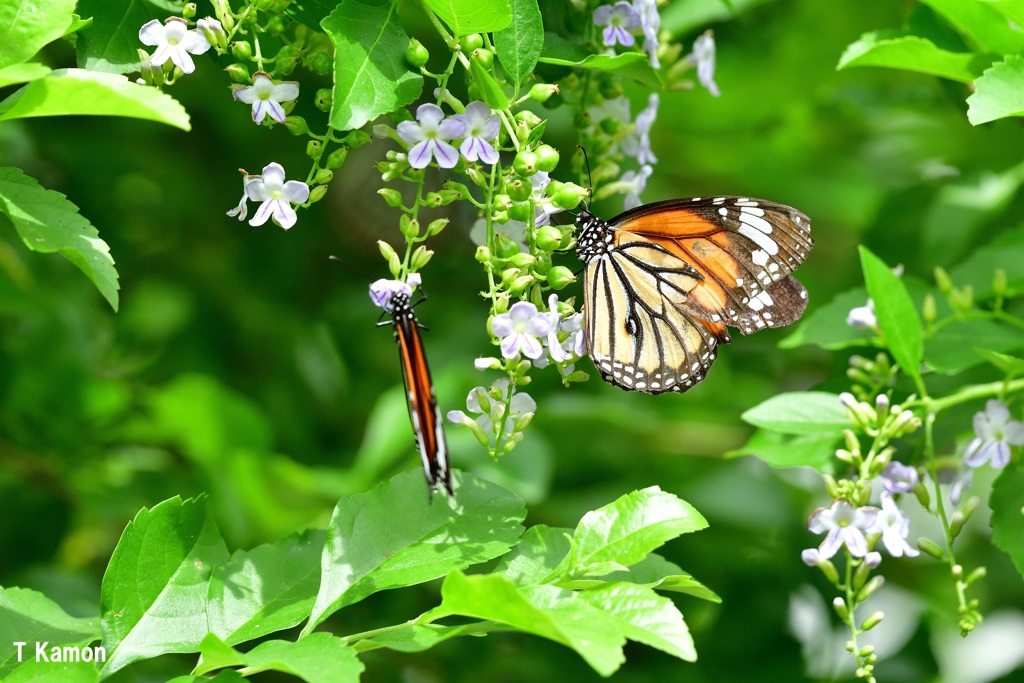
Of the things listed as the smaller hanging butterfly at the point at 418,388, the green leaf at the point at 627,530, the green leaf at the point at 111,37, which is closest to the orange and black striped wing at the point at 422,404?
the smaller hanging butterfly at the point at 418,388

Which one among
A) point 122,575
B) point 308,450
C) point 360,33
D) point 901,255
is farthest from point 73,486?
point 901,255

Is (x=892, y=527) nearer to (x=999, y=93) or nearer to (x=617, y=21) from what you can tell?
(x=999, y=93)

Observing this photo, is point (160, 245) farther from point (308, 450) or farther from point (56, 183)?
point (308, 450)

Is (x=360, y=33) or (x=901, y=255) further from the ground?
(x=360, y=33)

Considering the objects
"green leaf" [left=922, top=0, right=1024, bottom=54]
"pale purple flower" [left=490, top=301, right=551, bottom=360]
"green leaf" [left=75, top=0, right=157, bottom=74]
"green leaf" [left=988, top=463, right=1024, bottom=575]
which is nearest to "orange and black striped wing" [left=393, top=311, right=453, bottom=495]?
"pale purple flower" [left=490, top=301, right=551, bottom=360]

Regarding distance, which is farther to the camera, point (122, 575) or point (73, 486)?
point (73, 486)

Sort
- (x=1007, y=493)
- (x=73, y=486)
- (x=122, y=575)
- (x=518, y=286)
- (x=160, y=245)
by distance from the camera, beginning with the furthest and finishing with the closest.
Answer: (x=160, y=245), (x=73, y=486), (x=1007, y=493), (x=122, y=575), (x=518, y=286)

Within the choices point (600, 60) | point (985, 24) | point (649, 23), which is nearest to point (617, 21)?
point (649, 23)

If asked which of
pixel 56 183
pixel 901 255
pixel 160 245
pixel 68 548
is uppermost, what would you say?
pixel 901 255
